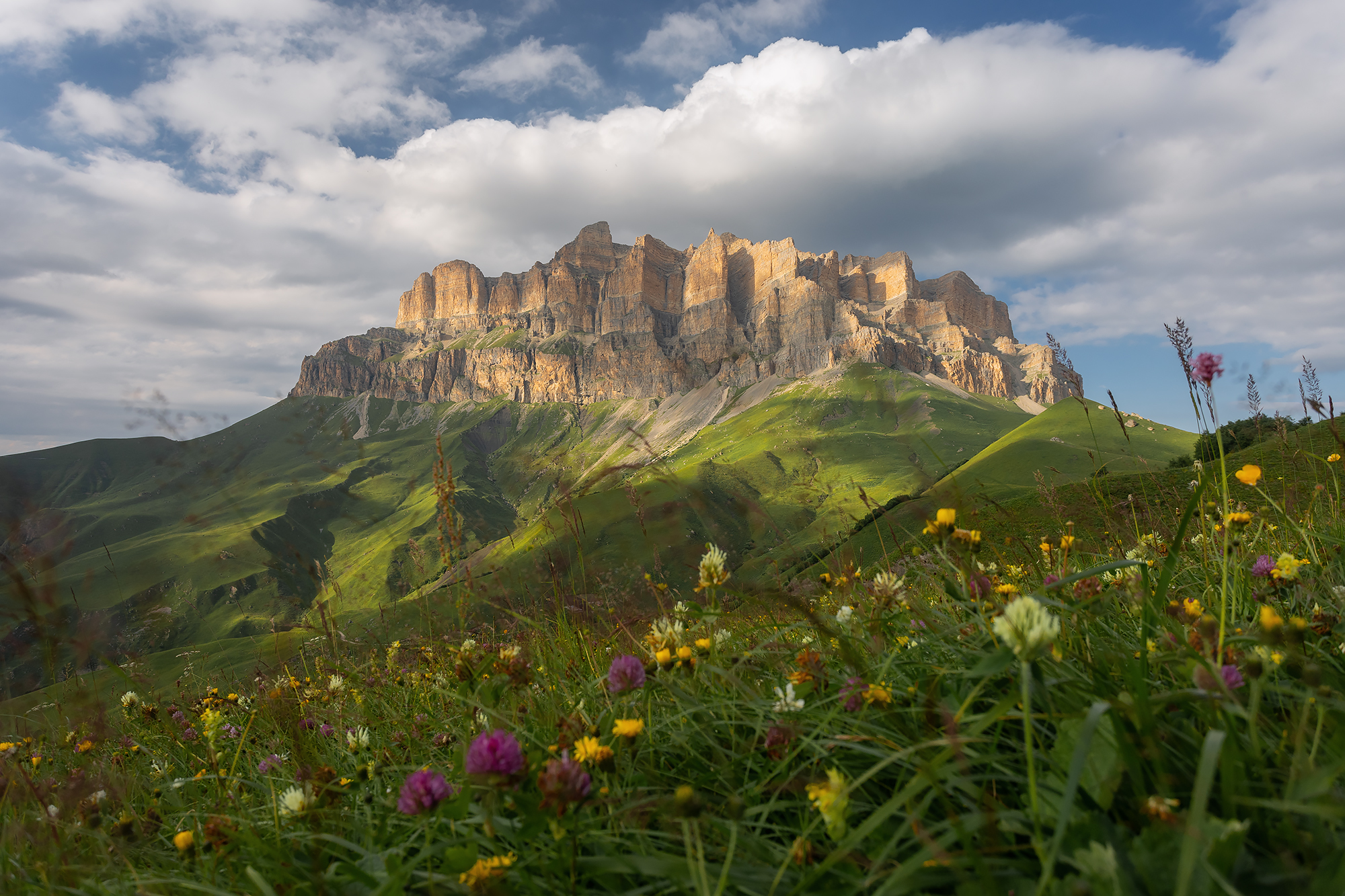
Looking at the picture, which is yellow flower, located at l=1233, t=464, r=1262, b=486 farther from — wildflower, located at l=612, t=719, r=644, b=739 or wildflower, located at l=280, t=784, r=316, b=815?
wildflower, located at l=280, t=784, r=316, b=815

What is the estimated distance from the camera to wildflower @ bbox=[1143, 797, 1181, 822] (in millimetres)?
1085

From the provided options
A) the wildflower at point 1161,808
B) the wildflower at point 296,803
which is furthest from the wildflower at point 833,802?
the wildflower at point 296,803

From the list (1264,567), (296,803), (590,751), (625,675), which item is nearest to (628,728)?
(590,751)

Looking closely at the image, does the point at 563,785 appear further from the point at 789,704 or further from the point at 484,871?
the point at 789,704

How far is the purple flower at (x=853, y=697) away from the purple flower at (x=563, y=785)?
0.83 meters

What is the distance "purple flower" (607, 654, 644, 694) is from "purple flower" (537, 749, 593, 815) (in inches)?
23.6

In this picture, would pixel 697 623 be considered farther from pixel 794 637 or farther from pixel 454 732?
pixel 454 732

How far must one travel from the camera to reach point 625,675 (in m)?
1.96

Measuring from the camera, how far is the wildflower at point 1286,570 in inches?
92.9

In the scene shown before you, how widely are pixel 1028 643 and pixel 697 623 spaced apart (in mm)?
2945

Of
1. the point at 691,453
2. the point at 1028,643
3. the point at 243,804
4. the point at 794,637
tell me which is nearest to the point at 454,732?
the point at 243,804

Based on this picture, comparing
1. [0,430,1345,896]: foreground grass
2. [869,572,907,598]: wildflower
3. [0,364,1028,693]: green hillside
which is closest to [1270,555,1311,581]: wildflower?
[0,430,1345,896]: foreground grass

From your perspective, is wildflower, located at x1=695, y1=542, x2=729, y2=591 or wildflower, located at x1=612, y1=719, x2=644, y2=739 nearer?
wildflower, located at x1=612, y1=719, x2=644, y2=739

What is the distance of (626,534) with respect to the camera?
4488 millimetres
